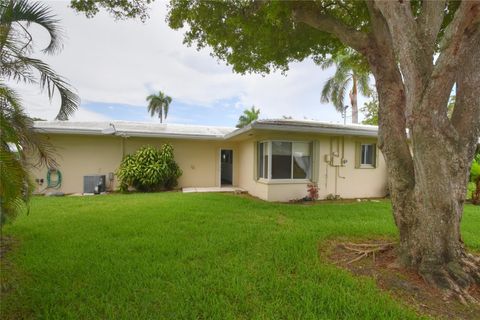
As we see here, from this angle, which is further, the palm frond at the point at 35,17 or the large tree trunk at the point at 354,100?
the large tree trunk at the point at 354,100

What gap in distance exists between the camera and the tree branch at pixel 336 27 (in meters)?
4.16

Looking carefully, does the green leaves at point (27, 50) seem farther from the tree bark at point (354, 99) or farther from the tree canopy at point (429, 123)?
the tree bark at point (354, 99)

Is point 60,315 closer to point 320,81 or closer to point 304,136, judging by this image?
point 304,136

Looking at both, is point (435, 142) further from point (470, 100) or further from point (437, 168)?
point (470, 100)

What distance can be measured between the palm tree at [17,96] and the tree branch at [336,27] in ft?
15.0

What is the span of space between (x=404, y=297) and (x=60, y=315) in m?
3.75

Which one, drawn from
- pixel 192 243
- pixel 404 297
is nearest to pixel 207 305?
pixel 192 243

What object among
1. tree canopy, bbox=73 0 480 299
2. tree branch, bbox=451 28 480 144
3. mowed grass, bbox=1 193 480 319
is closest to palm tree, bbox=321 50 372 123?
mowed grass, bbox=1 193 480 319

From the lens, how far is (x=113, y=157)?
11430mm

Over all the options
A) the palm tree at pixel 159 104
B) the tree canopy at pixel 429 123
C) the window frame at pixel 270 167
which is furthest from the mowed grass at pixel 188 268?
the palm tree at pixel 159 104

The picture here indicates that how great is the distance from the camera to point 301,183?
9.06 metres

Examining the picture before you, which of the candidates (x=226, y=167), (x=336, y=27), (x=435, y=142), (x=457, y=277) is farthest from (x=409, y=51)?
(x=226, y=167)

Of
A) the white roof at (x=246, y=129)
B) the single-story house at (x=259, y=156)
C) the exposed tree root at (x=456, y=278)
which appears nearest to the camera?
the exposed tree root at (x=456, y=278)

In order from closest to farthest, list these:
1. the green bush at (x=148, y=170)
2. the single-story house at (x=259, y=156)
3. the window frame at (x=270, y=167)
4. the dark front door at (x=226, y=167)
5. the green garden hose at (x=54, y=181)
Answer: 1. the window frame at (x=270, y=167)
2. the single-story house at (x=259, y=156)
3. the green bush at (x=148, y=170)
4. the green garden hose at (x=54, y=181)
5. the dark front door at (x=226, y=167)
